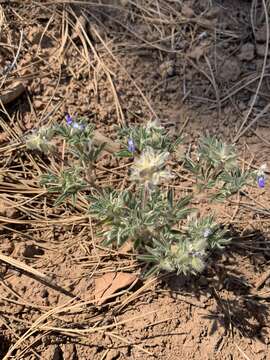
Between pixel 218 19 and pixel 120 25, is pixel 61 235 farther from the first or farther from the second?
pixel 218 19

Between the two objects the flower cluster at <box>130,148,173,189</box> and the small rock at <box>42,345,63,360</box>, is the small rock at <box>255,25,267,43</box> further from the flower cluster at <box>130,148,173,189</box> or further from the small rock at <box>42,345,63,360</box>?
the small rock at <box>42,345,63,360</box>

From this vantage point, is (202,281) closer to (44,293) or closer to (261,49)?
(44,293)

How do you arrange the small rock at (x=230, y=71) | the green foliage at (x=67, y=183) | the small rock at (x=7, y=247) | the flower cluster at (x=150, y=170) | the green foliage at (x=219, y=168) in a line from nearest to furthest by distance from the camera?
the flower cluster at (x=150, y=170)
the green foliage at (x=219, y=168)
the green foliage at (x=67, y=183)
the small rock at (x=7, y=247)
the small rock at (x=230, y=71)

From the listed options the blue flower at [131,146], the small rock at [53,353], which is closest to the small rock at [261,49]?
the blue flower at [131,146]

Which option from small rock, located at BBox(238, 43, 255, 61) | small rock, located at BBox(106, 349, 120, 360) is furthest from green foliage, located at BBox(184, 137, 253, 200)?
small rock, located at BBox(238, 43, 255, 61)

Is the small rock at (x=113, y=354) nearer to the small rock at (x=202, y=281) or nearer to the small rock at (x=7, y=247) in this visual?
the small rock at (x=202, y=281)

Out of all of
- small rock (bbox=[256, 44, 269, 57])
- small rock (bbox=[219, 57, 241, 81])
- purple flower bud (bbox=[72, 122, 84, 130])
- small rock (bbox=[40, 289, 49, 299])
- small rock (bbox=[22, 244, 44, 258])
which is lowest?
small rock (bbox=[40, 289, 49, 299])

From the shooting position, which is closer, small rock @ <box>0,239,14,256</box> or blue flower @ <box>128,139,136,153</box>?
blue flower @ <box>128,139,136,153</box>
